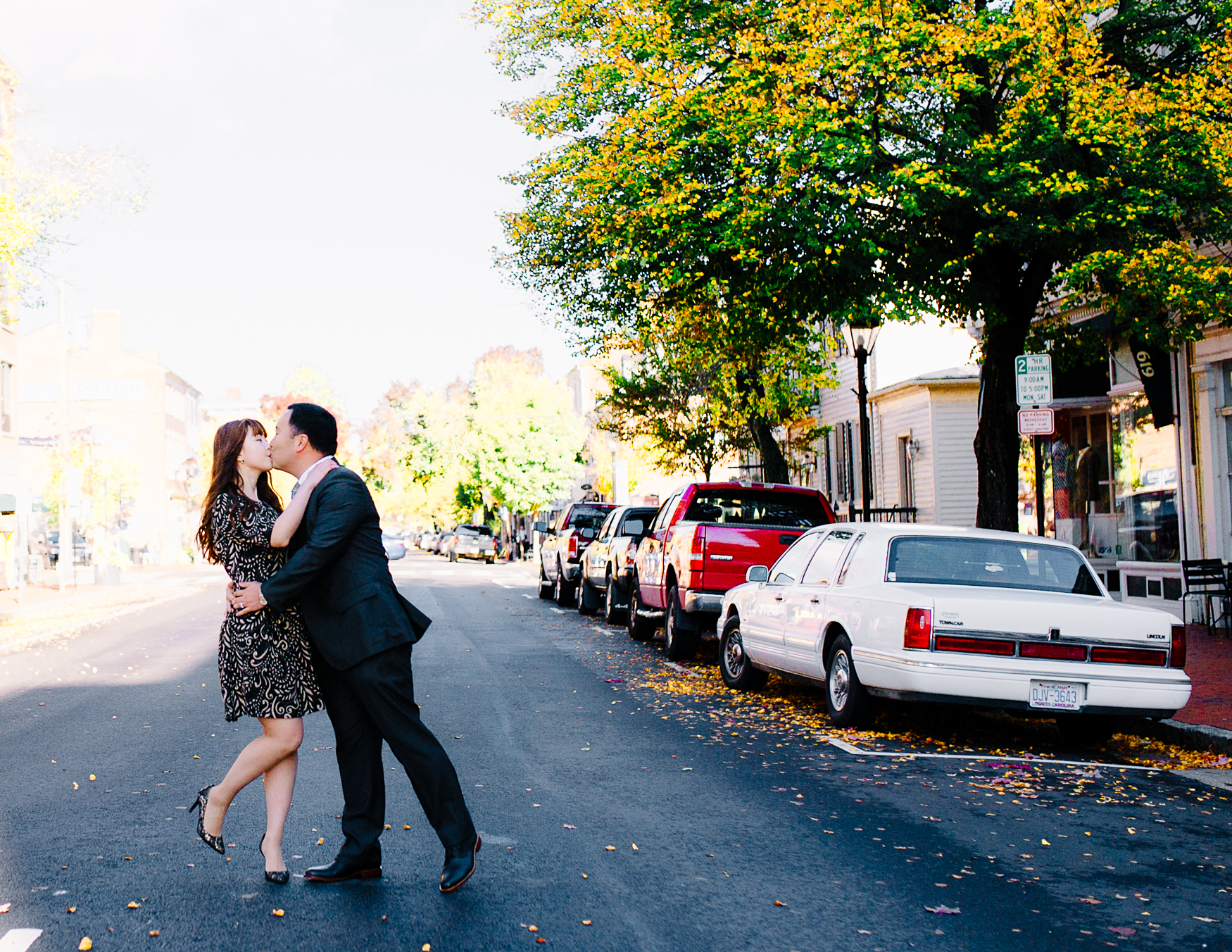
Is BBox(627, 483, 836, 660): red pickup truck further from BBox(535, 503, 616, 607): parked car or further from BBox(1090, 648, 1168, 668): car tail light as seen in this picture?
BBox(535, 503, 616, 607): parked car

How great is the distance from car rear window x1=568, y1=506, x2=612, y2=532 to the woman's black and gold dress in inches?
860

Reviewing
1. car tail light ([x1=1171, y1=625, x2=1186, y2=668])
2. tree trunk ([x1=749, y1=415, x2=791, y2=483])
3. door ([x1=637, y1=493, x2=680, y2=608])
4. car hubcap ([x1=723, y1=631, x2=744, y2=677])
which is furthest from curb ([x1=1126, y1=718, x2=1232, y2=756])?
tree trunk ([x1=749, y1=415, x2=791, y2=483])

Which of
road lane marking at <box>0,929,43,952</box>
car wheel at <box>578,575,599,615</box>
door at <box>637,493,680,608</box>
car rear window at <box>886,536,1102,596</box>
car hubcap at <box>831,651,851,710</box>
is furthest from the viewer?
car wheel at <box>578,575,599,615</box>

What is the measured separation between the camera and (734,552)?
14.9 m

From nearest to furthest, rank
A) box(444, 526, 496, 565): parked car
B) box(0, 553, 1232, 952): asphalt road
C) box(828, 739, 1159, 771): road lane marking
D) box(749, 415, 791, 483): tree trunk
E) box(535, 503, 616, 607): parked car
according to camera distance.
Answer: box(0, 553, 1232, 952): asphalt road, box(828, 739, 1159, 771): road lane marking, box(535, 503, 616, 607): parked car, box(749, 415, 791, 483): tree trunk, box(444, 526, 496, 565): parked car

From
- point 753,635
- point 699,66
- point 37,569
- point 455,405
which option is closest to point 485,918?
point 753,635

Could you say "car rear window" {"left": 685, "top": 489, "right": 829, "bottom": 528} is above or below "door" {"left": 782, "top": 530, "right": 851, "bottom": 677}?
above

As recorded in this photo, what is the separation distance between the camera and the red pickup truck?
14914 mm

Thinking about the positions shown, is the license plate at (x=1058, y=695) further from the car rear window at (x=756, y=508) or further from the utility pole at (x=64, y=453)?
the utility pole at (x=64, y=453)

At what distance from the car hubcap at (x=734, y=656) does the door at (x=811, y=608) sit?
1549 millimetres

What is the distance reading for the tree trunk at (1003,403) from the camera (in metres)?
16.0

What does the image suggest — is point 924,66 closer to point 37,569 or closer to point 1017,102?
point 1017,102

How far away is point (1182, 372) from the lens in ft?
58.3

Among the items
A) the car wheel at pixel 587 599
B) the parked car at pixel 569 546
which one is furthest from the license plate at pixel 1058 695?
the parked car at pixel 569 546
